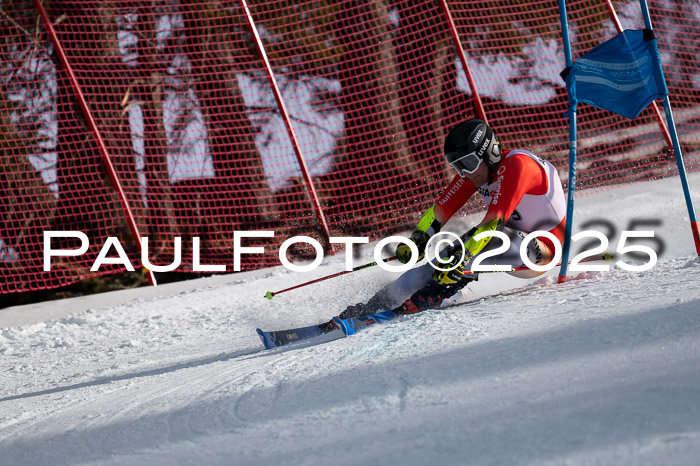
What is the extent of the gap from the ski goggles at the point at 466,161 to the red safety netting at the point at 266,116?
10.7 ft

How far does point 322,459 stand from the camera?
1.78 m

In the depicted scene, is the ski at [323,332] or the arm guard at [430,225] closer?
the ski at [323,332]

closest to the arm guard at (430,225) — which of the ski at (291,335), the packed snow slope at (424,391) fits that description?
the packed snow slope at (424,391)

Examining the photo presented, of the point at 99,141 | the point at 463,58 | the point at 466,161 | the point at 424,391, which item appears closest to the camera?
the point at 424,391

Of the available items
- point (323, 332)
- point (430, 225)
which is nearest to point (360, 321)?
point (323, 332)

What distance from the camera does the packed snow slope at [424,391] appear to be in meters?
1.71

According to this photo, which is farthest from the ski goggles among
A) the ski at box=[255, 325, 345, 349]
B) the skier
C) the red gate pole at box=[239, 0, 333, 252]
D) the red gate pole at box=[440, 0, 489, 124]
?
the red gate pole at box=[440, 0, 489, 124]

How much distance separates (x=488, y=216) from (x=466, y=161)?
322mm

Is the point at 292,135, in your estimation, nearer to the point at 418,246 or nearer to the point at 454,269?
the point at 418,246

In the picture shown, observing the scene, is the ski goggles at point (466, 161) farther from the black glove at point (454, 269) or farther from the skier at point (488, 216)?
the black glove at point (454, 269)

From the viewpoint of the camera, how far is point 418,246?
405 centimetres

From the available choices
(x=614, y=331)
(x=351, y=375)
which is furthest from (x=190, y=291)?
(x=614, y=331)

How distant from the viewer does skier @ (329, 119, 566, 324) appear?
351cm

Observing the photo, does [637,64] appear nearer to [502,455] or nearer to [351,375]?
[351,375]
